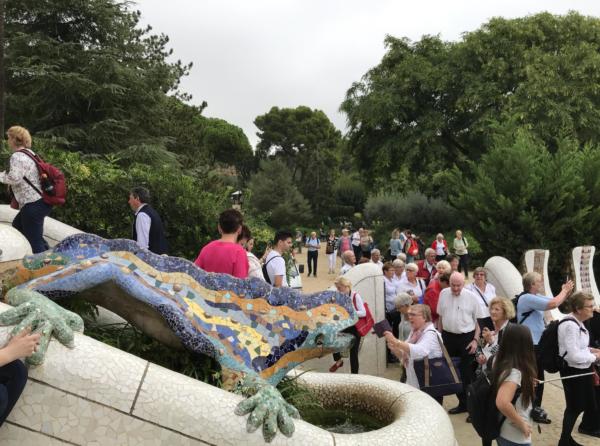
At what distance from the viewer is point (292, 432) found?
3080mm

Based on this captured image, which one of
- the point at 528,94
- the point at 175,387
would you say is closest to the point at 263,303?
the point at 175,387

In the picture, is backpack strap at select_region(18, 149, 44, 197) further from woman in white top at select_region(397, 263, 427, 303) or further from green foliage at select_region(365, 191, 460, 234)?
green foliage at select_region(365, 191, 460, 234)

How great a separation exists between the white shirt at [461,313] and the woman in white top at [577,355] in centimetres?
126

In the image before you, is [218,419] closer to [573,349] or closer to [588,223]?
[573,349]

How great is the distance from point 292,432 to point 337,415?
5.52 ft

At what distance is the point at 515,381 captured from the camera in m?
3.71

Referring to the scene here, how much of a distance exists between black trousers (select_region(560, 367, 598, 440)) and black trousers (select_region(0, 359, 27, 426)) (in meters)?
4.71

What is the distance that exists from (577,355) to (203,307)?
3594 millimetres

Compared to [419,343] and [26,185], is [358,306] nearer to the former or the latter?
[419,343]

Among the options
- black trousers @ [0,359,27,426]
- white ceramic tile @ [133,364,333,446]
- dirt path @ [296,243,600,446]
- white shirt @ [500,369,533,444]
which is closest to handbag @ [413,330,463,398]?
dirt path @ [296,243,600,446]

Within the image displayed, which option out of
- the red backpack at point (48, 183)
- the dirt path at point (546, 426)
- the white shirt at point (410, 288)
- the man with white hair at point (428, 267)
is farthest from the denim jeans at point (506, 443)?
the man with white hair at point (428, 267)

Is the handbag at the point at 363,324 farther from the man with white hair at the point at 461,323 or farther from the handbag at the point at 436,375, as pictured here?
the handbag at the point at 436,375

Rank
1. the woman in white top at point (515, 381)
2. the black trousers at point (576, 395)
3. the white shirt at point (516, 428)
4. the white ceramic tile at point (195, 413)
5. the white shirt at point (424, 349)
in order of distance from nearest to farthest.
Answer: the white ceramic tile at point (195, 413) → the woman in white top at point (515, 381) → the white shirt at point (516, 428) → the white shirt at point (424, 349) → the black trousers at point (576, 395)

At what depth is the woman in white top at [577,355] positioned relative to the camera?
519cm
